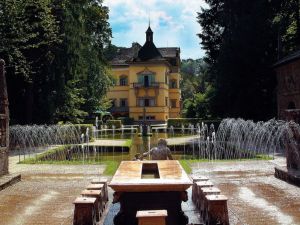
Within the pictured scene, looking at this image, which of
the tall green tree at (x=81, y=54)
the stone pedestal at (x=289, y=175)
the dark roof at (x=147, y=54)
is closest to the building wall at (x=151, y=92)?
the dark roof at (x=147, y=54)

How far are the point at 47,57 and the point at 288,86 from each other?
46.5ft

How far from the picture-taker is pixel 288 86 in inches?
1091

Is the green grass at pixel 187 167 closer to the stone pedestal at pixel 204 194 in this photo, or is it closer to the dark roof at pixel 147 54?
the stone pedestal at pixel 204 194

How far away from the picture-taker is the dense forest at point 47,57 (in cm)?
2302

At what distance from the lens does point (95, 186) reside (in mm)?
9227

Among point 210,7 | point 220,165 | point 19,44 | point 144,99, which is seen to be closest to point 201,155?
point 220,165

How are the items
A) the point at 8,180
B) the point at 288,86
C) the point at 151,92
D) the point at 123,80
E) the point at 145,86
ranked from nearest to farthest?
1. the point at 8,180
2. the point at 288,86
3. the point at 145,86
4. the point at 151,92
5. the point at 123,80

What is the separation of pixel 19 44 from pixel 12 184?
13.6 m

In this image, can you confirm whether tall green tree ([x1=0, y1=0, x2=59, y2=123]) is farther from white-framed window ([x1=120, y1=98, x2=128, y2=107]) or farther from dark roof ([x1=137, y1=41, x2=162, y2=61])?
white-framed window ([x1=120, y1=98, x2=128, y2=107])

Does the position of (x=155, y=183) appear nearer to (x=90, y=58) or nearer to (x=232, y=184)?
(x=232, y=184)

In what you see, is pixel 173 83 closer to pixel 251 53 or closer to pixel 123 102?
pixel 123 102

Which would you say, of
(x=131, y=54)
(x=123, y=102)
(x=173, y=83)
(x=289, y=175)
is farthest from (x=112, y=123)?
(x=289, y=175)

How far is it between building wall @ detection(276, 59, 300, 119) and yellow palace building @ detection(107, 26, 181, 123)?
34.4 meters

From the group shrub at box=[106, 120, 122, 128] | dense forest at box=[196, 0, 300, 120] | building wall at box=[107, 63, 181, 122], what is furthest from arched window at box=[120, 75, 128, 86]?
dense forest at box=[196, 0, 300, 120]
